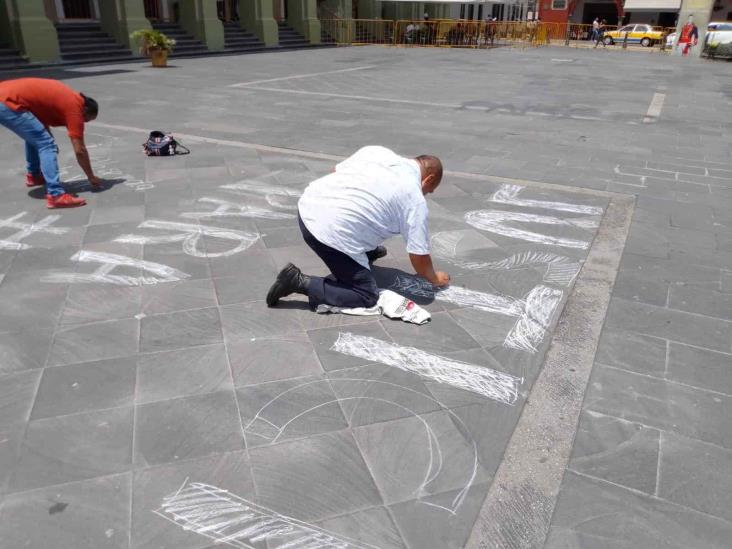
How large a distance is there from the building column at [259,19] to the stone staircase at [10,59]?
11.5m

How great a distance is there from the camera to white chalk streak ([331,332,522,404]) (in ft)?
Result: 10.3

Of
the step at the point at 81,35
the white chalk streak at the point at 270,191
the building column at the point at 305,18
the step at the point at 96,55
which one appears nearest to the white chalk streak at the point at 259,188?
the white chalk streak at the point at 270,191

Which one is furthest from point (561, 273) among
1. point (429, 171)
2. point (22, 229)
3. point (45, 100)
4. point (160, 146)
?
point (160, 146)

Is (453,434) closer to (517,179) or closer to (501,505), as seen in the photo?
(501,505)

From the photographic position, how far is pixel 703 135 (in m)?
10.2

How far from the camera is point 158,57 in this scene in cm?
1853

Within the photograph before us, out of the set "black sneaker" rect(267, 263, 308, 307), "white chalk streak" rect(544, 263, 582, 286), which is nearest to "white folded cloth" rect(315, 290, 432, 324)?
"black sneaker" rect(267, 263, 308, 307)

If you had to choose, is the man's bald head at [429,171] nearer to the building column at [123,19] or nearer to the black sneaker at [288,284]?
the black sneaker at [288,284]

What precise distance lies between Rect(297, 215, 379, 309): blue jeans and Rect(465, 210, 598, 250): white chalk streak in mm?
2060

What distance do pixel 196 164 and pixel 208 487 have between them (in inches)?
225

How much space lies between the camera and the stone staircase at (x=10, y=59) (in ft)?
56.1

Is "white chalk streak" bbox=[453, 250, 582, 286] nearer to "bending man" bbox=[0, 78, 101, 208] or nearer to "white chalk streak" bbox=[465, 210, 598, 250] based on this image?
"white chalk streak" bbox=[465, 210, 598, 250]

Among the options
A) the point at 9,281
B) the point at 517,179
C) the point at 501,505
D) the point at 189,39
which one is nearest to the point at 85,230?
the point at 9,281

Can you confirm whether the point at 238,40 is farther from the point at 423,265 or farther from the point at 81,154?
the point at 423,265
